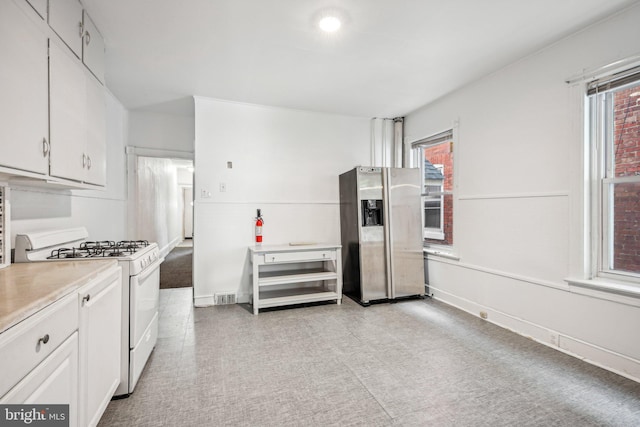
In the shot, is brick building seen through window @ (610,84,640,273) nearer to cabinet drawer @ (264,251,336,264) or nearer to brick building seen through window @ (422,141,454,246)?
brick building seen through window @ (422,141,454,246)

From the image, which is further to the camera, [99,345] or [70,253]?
[70,253]

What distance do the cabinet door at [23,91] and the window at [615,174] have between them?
3539 millimetres

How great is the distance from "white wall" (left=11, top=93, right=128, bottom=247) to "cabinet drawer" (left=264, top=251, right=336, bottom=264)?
1.76 metres

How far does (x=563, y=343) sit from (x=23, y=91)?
12.7 ft

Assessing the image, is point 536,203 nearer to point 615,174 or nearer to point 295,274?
point 615,174

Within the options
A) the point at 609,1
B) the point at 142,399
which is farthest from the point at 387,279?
the point at 609,1

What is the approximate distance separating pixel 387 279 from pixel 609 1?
118 inches

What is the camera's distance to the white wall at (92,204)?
1.89 metres

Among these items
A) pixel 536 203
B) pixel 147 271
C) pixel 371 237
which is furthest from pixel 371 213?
pixel 147 271

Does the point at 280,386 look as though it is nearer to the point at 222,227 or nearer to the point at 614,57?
the point at 222,227

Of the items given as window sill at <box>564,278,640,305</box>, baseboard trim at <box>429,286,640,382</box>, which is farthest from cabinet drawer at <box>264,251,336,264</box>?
window sill at <box>564,278,640,305</box>

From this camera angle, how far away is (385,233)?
3652 millimetres

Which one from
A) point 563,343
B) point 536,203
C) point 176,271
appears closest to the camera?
point 563,343

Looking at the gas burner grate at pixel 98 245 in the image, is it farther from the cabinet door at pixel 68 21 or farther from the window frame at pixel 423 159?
the window frame at pixel 423 159
